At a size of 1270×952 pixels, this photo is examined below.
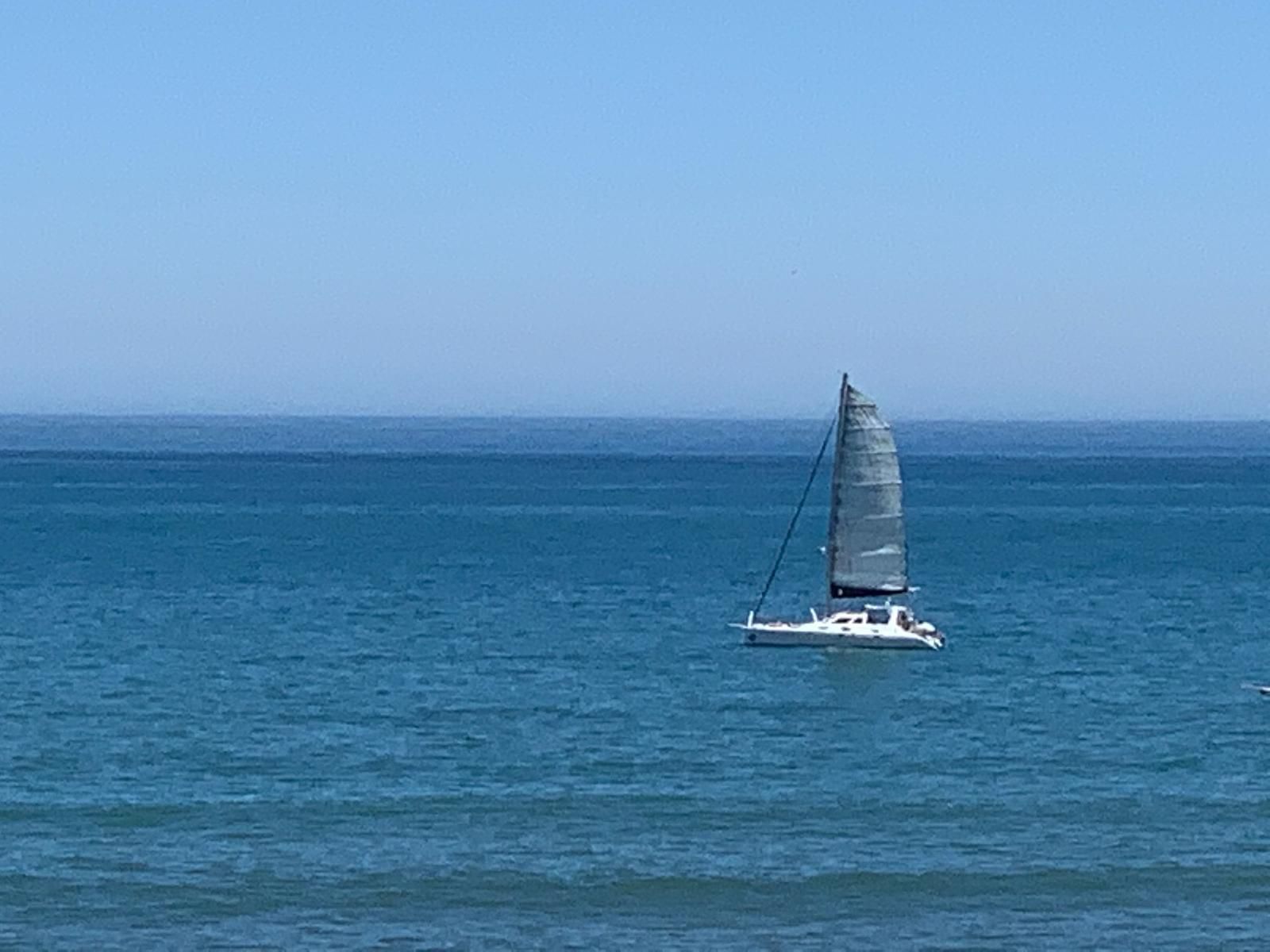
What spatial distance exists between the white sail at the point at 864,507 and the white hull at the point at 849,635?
2425mm

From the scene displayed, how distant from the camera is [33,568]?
348 ft

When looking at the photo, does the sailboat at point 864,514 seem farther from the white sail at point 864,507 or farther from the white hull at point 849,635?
the white hull at point 849,635

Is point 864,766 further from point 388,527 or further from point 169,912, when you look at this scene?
point 388,527

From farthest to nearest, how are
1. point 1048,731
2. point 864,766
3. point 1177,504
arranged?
1. point 1177,504
2. point 1048,731
3. point 864,766

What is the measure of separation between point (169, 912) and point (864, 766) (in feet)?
61.4

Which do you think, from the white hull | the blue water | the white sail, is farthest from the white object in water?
the white sail

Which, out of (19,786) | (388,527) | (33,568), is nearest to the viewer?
(19,786)

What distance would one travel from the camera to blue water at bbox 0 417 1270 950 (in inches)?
1505

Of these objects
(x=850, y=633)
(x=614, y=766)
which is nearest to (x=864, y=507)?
(x=850, y=633)

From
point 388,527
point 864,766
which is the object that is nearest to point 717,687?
point 864,766

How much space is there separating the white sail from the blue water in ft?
14.7

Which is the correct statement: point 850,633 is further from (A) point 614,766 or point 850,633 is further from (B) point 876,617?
(A) point 614,766

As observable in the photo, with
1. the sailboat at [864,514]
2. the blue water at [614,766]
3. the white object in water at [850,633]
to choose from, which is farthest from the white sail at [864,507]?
the blue water at [614,766]

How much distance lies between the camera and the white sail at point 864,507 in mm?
76500
